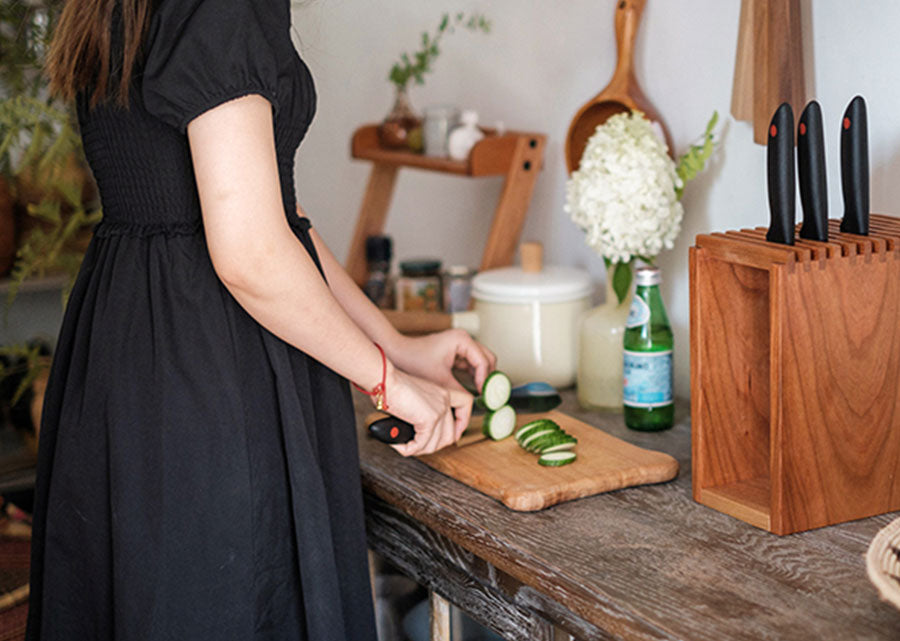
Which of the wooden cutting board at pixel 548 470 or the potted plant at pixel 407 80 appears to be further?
the potted plant at pixel 407 80

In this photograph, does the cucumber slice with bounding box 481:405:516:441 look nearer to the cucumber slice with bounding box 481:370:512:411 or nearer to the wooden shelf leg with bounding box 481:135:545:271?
the cucumber slice with bounding box 481:370:512:411

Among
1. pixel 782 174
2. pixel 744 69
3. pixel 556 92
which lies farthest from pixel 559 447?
pixel 556 92

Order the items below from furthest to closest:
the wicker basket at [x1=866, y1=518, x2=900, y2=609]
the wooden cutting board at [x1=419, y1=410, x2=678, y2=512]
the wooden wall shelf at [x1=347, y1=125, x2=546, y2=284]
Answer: the wooden wall shelf at [x1=347, y1=125, x2=546, y2=284] → the wooden cutting board at [x1=419, y1=410, x2=678, y2=512] → the wicker basket at [x1=866, y1=518, x2=900, y2=609]

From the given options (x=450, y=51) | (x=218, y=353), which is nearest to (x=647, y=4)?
(x=450, y=51)

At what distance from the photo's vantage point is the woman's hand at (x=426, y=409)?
1143mm

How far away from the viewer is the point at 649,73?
1.57 metres

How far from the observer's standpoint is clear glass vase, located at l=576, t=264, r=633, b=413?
4.75ft

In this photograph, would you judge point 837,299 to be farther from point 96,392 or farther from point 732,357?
point 96,392

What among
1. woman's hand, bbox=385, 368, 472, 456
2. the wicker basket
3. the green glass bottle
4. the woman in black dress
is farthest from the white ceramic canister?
the wicker basket

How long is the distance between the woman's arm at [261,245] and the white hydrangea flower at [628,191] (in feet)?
1.43

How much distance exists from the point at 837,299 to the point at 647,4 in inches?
29.7

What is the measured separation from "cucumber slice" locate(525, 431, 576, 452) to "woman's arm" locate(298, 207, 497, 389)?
0.58 ft

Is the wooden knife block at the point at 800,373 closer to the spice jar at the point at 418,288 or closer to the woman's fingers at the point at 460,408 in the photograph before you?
the woman's fingers at the point at 460,408

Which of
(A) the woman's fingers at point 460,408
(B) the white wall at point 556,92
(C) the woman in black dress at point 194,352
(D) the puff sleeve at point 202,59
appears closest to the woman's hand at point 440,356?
(A) the woman's fingers at point 460,408
